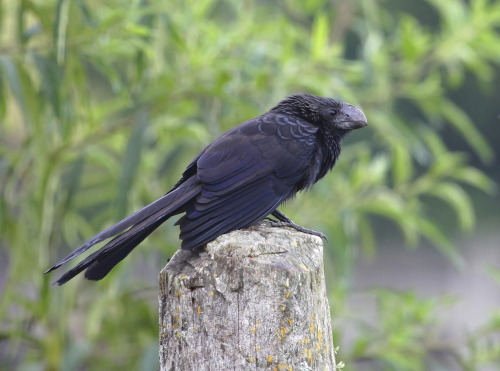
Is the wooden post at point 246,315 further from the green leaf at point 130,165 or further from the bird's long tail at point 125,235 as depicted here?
the green leaf at point 130,165

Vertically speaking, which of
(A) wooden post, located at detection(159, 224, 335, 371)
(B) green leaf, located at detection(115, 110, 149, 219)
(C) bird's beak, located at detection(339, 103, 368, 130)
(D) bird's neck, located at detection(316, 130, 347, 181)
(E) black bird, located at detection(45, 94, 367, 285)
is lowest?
(A) wooden post, located at detection(159, 224, 335, 371)

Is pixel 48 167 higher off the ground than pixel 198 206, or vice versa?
pixel 48 167

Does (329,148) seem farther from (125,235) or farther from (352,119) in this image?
(125,235)

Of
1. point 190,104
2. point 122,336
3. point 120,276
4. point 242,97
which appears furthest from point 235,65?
point 122,336

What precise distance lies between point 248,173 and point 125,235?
0.51m

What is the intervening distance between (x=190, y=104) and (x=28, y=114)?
0.88m

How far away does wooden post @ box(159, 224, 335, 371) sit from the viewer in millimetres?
Answer: 1748

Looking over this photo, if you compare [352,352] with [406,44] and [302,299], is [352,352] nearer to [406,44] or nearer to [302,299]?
[406,44]

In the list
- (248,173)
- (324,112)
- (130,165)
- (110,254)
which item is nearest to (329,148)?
(324,112)

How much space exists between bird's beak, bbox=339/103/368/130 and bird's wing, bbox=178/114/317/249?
18cm

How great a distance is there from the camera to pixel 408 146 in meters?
4.36

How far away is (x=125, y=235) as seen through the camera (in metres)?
2.09

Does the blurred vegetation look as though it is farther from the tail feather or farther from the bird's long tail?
the tail feather

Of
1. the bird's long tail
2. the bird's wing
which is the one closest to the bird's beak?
the bird's wing
